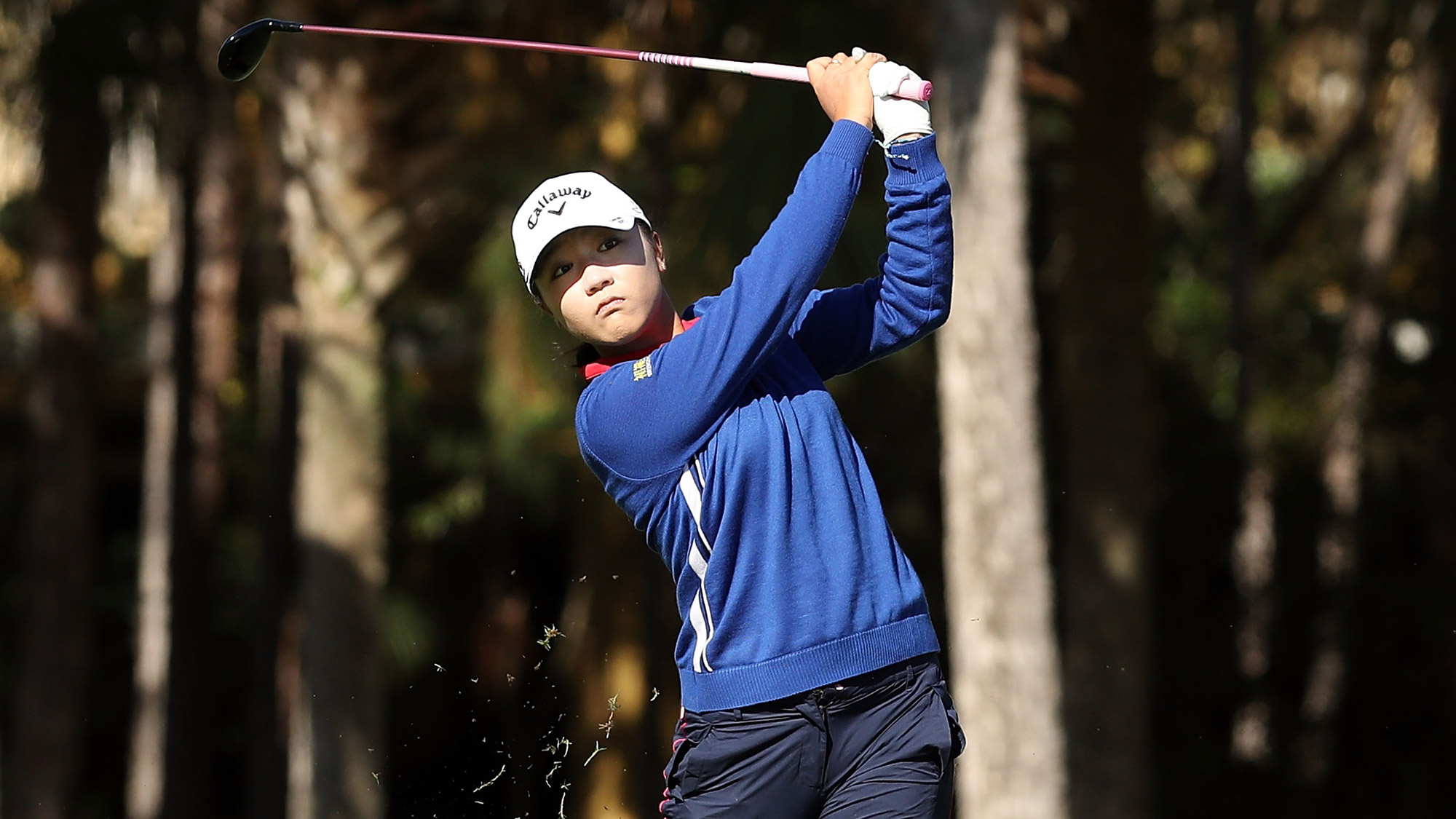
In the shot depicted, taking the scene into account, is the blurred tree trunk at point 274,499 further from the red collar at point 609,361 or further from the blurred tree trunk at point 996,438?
the red collar at point 609,361

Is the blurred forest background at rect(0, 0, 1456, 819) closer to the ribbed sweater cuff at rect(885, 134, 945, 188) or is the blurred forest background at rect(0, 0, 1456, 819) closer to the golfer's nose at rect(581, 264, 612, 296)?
the golfer's nose at rect(581, 264, 612, 296)

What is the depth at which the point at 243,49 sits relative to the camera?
3596 millimetres

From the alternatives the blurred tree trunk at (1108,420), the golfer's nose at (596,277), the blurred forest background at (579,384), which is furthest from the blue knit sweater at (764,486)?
the blurred tree trunk at (1108,420)

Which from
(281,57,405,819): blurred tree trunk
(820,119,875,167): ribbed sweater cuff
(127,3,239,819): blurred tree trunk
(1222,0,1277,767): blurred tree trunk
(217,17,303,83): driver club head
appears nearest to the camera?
(820,119,875,167): ribbed sweater cuff

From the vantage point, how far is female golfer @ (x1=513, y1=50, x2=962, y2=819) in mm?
2619

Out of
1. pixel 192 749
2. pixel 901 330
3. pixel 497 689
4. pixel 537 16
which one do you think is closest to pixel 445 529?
pixel 497 689

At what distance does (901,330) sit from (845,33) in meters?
4.81

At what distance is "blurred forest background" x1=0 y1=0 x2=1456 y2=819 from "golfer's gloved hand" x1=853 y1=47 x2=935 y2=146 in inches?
132

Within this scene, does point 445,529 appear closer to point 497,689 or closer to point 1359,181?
point 497,689

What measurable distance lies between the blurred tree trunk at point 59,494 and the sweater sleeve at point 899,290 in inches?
328

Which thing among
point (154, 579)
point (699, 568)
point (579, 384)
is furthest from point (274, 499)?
point (699, 568)

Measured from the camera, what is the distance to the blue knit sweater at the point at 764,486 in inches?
103

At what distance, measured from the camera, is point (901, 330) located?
2941 mm

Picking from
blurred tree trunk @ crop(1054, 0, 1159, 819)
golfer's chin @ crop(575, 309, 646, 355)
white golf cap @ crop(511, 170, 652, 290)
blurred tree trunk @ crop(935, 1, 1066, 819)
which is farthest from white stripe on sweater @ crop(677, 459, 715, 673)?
blurred tree trunk @ crop(1054, 0, 1159, 819)
